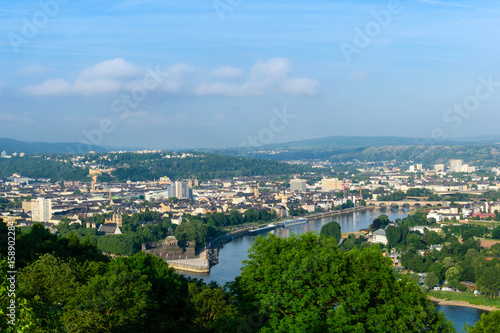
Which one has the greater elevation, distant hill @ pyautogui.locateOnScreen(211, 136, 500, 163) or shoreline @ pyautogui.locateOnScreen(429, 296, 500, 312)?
distant hill @ pyautogui.locateOnScreen(211, 136, 500, 163)

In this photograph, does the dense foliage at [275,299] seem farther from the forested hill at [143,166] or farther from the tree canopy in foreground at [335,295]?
the forested hill at [143,166]

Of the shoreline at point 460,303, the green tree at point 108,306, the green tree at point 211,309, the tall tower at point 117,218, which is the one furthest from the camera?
the tall tower at point 117,218

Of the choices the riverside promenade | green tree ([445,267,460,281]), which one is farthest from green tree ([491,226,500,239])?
the riverside promenade

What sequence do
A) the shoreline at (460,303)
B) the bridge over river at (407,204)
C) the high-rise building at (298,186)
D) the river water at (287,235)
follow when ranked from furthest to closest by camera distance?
the high-rise building at (298,186) < the bridge over river at (407,204) < the shoreline at (460,303) < the river water at (287,235)

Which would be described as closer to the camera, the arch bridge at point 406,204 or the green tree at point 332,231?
the green tree at point 332,231

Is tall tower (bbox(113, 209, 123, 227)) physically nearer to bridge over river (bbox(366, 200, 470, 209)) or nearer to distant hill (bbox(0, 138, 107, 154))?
bridge over river (bbox(366, 200, 470, 209))

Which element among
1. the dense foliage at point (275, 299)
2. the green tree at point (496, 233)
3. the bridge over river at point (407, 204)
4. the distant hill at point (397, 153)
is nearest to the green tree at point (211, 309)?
the dense foliage at point (275, 299)

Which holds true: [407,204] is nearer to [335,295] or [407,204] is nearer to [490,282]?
[490,282]
